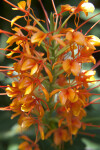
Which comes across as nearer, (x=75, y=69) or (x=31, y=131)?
(x=75, y=69)

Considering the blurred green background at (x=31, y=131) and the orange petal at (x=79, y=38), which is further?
the blurred green background at (x=31, y=131)

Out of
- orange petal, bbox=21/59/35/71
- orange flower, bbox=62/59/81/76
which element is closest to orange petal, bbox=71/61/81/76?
orange flower, bbox=62/59/81/76

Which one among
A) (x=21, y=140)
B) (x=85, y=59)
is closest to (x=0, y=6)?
(x=85, y=59)

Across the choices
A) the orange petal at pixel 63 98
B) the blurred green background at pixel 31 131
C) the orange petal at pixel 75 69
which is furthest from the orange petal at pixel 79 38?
the blurred green background at pixel 31 131

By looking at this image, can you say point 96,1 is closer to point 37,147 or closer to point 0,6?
point 0,6

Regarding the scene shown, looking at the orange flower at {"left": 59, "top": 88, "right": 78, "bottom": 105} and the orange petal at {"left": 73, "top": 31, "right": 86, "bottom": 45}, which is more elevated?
the orange petal at {"left": 73, "top": 31, "right": 86, "bottom": 45}

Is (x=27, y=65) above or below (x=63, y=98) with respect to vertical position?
above

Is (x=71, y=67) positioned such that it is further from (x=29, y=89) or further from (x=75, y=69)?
(x=29, y=89)

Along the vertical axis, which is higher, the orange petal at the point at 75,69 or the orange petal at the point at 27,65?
the orange petal at the point at 27,65

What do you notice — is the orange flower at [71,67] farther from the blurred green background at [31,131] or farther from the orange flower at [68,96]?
the blurred green background at [31,131]

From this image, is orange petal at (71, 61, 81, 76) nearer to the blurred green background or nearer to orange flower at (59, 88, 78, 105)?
orange flower at (59, 88, 78, 105)

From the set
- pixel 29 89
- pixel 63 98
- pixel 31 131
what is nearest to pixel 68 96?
pixel 63 98
